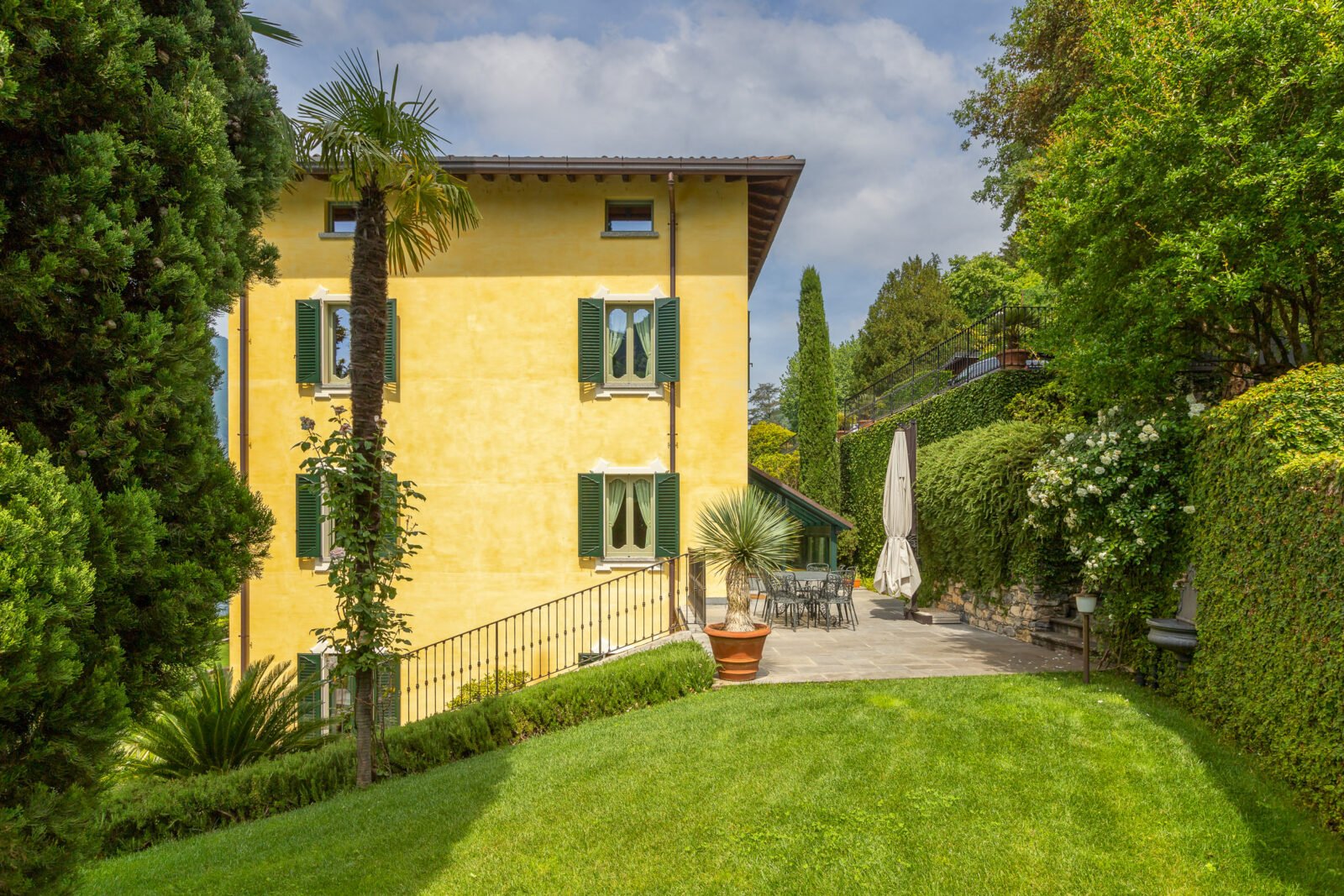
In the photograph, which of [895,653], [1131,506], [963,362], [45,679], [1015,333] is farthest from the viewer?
[963,362]

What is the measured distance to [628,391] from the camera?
11562 millimetres

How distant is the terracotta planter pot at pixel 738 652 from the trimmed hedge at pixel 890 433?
287 inches

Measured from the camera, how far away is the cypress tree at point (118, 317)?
231cm

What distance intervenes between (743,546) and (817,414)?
1354cm

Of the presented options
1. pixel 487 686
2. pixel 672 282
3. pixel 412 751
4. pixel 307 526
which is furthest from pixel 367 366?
pixel 307 526

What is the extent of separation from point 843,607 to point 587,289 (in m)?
7.26

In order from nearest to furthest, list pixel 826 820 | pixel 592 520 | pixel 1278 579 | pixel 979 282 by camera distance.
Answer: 1. pixel 826 820
2. pixel 1278 579
3. pixel 592 520
4. pixel 979 282

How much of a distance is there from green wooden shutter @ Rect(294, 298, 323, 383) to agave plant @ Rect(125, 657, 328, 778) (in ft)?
18.8

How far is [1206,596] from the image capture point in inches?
231

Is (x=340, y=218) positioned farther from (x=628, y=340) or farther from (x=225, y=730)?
(x=225, y=730)

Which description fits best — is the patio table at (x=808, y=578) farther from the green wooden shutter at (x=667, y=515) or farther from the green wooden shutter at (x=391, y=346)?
the green wooden shutter at (x=391, y=346)

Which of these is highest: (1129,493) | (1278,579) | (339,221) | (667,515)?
(339,221)

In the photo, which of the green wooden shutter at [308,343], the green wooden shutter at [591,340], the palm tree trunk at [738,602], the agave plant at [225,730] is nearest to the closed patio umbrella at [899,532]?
the palm tree trunk at [738,602]

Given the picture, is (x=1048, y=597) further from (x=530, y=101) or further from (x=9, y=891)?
(x=530, y=101)
